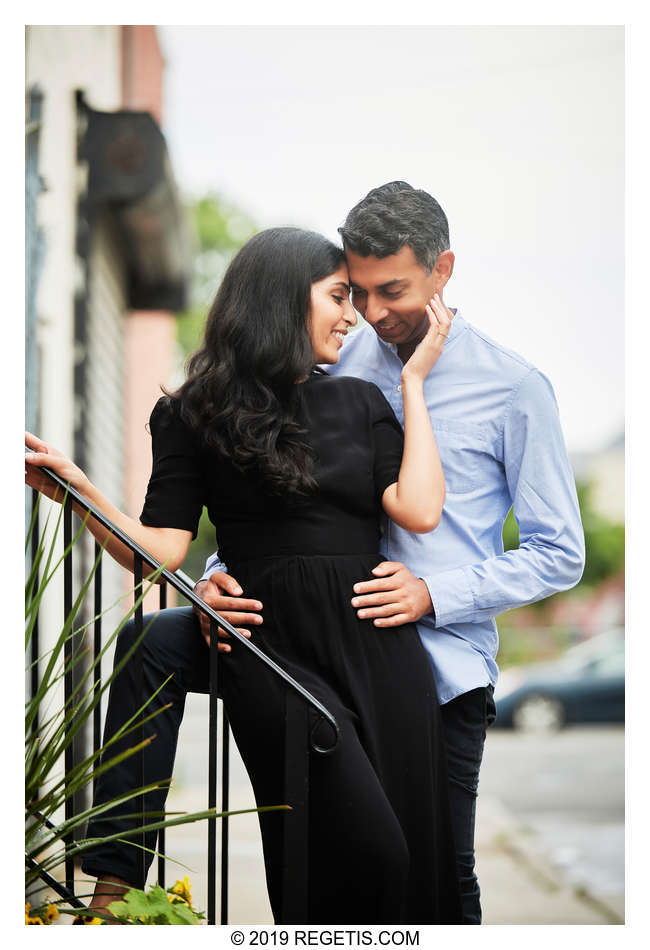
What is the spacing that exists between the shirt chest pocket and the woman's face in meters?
0.32

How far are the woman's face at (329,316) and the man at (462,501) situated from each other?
0.07m

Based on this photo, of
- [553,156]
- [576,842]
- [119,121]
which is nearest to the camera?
[553,156]

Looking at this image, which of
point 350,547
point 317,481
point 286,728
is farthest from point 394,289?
point 286,728

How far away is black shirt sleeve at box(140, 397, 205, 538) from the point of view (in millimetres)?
2680

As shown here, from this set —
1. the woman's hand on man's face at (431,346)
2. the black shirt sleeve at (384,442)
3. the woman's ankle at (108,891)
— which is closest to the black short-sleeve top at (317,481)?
A: the black shirt sleeve at (384,442)

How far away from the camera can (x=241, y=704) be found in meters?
2.62

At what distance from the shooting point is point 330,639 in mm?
2629

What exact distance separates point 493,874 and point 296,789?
4.52 metres

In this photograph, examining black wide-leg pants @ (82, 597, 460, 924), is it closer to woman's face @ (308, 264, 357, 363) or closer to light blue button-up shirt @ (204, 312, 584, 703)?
light blue button-up shirt @ (204, 312, 584, 703)

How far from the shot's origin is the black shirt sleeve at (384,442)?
8.68 feet

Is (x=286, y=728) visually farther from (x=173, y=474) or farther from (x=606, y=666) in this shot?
(x=606, y=666)
